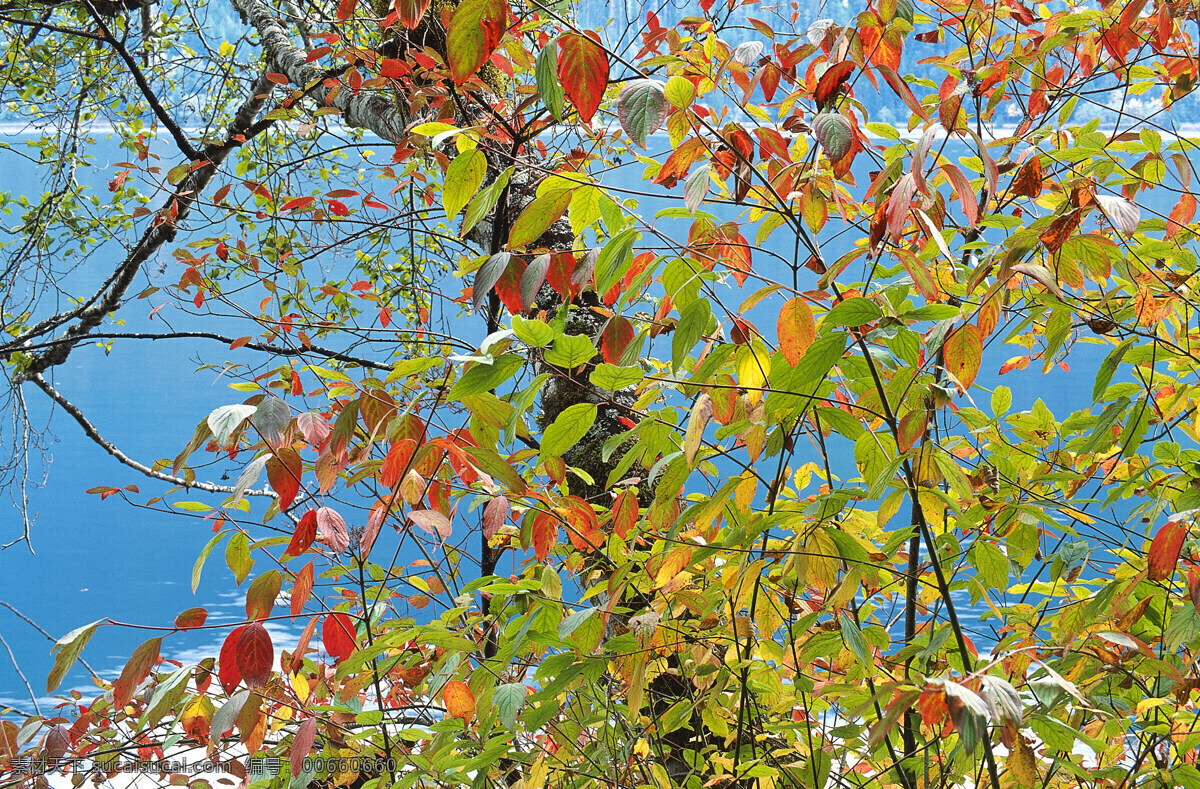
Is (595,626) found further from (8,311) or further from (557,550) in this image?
(8,311)

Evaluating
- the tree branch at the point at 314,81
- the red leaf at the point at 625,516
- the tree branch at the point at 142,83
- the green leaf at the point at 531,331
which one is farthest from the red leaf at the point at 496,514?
the tree branch at the point at 142,83

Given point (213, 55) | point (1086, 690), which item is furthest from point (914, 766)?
point (213, 55)

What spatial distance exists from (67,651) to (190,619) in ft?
0.45

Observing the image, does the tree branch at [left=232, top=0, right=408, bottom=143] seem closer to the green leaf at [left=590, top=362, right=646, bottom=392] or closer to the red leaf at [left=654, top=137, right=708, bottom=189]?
the red leaf at [left=654, top=137, right=708, bottom=189]

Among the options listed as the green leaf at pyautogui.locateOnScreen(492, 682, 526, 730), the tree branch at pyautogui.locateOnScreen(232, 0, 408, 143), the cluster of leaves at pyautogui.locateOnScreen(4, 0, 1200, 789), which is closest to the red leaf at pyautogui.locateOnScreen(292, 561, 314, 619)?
the cluster of leaves at pyautogui.locateOnScreen(4, 0, 1200, 789)

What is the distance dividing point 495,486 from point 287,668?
1.59 feet

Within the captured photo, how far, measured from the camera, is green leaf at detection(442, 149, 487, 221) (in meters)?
0.71

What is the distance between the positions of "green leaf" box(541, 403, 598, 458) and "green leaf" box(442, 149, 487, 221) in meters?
0.22

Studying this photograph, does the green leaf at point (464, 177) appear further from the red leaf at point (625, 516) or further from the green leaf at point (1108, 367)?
the green leaf at point (1108, 367)

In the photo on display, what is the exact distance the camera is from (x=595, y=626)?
845mm

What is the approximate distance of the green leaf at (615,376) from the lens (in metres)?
0.68

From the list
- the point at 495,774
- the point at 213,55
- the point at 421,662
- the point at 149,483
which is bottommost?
the point at 495,774

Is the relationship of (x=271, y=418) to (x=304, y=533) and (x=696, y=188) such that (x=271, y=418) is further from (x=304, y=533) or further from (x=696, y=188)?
(x=696, y=188)

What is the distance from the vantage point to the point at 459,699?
38.5 inches
